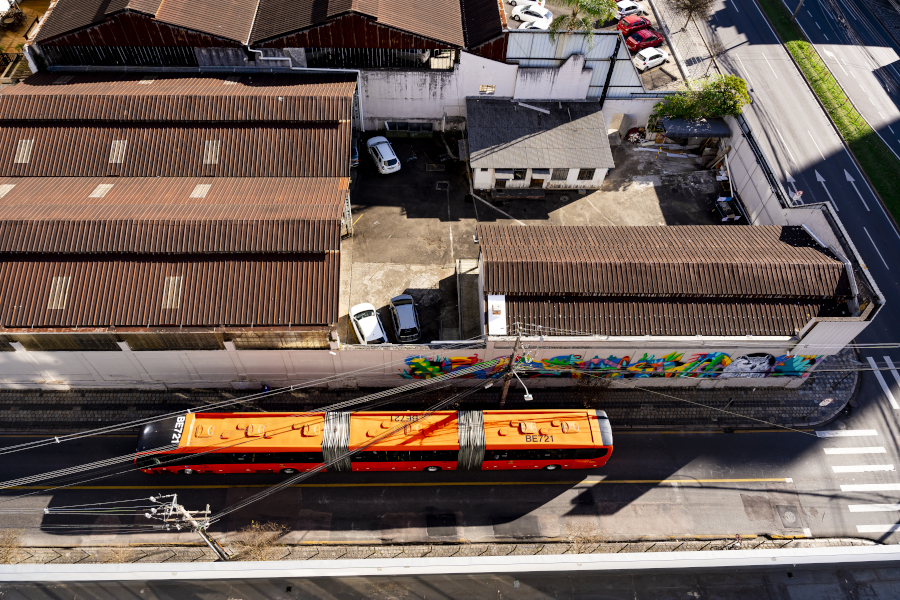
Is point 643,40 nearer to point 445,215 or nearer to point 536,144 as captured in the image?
point 536,144

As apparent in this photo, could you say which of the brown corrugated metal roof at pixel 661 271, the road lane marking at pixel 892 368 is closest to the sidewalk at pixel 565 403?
the road lane marking at pixel 892 368

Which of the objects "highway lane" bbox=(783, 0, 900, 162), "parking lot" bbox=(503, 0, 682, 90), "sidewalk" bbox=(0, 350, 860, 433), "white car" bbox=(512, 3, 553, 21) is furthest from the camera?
"white car" bbox=(512, 3, 553, 21)

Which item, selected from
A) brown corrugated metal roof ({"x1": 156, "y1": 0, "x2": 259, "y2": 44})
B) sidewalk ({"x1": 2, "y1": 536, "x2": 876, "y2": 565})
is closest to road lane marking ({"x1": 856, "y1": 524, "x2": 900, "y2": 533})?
sidewalk ({"x1": 2, "y1": 536, "x2": 876, "y2": 565})

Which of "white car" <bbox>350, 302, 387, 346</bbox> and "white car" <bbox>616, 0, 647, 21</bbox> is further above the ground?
"white car" <bbox>616, 0, 647, 21</bbox>

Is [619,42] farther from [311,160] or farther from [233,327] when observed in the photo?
[233,327]

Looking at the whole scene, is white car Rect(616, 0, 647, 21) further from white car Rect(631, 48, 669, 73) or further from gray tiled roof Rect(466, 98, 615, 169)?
gray tiled roof Rect(466, 98, 615, 169)

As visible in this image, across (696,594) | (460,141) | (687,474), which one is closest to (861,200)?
(687,474)

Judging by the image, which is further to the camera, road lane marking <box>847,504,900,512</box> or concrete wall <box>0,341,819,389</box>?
concrete wall <box>0,341,819,389</box>

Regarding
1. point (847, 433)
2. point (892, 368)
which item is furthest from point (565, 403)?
point (892, 368)
